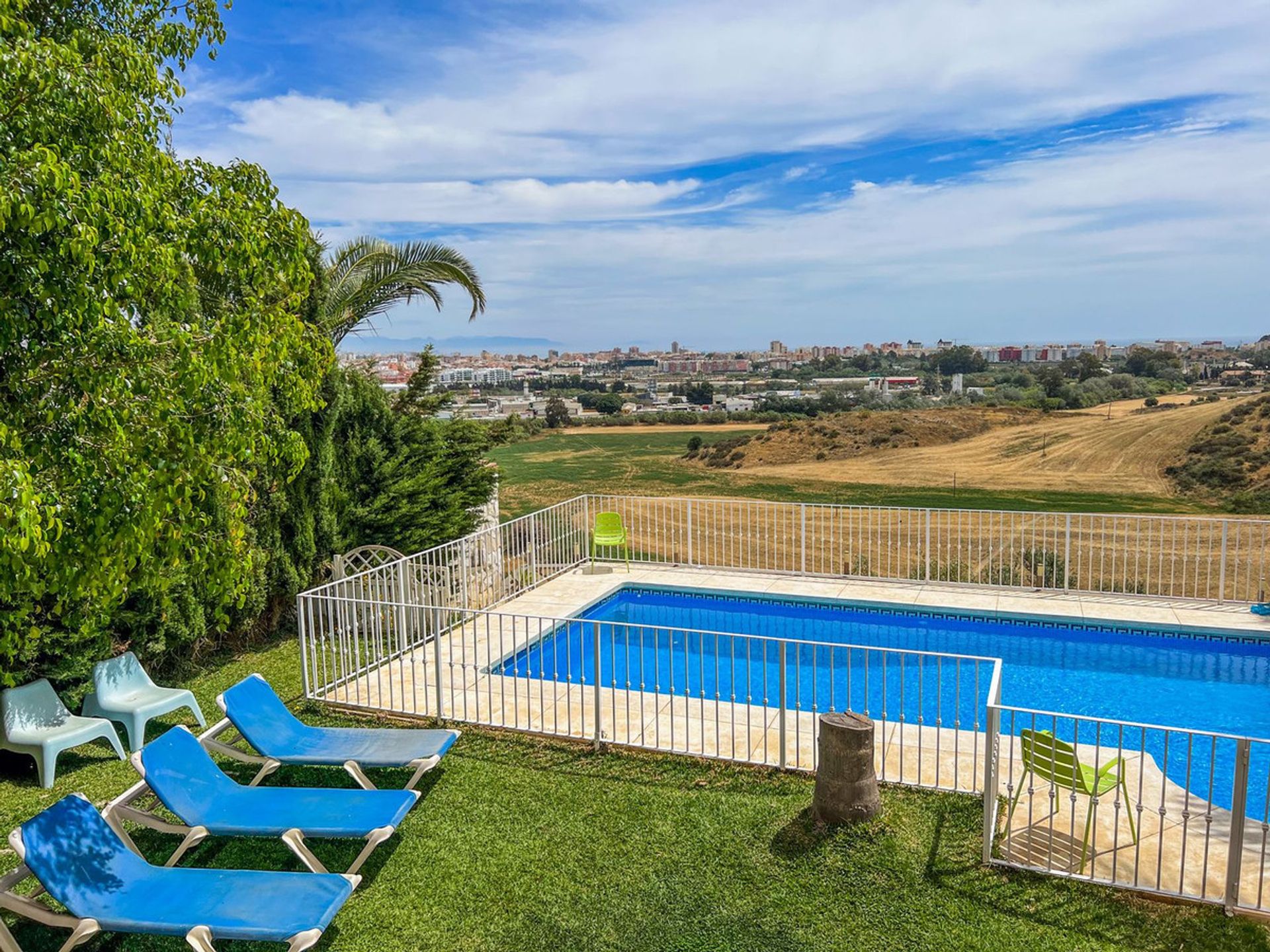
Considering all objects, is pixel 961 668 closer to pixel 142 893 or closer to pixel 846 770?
pixel 846 770

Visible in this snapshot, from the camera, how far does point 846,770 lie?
540cm

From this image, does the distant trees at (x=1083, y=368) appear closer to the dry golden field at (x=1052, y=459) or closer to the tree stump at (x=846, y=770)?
the dry golden field at (x=1052, y=459)

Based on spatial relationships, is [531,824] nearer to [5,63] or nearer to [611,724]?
[611,724]

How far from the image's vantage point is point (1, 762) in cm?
660

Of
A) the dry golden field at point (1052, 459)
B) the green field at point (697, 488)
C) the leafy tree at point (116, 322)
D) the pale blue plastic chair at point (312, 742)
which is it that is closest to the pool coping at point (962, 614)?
the pale blue plastic chair at point (312, 742)

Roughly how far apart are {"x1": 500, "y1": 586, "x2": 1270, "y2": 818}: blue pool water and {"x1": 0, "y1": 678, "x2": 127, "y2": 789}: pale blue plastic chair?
3250 mm

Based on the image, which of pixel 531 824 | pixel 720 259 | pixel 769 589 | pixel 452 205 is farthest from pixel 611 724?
pixel 720 259

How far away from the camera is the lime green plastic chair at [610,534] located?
13.2m

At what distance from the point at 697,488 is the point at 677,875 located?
2838 centimetres

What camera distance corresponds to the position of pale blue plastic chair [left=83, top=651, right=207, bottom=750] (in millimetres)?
6891

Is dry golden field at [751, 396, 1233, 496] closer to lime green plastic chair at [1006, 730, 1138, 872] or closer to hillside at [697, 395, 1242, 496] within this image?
hillside at [697, 395, 1242, 496]

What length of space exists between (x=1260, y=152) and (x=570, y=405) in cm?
5055

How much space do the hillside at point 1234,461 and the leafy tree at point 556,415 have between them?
35.9 metres

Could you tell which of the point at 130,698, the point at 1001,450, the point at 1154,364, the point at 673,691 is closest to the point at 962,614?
the point at 673,691
